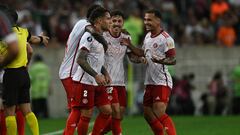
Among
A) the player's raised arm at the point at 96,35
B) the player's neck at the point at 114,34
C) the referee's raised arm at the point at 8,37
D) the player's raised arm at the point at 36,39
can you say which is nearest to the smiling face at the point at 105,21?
the player's raised arm at the point at 96,35

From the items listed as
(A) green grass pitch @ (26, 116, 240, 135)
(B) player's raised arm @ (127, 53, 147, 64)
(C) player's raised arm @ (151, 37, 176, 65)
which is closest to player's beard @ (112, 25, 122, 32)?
(B) player's raised arm @ (127, 53, 147, 64)

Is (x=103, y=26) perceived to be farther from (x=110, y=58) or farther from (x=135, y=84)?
(x=135, y=84)

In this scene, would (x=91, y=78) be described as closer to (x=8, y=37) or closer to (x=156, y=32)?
(x=156, y=32)

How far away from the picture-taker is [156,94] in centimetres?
1564

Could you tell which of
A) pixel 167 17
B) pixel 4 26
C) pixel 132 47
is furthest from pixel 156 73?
pixel 167 17

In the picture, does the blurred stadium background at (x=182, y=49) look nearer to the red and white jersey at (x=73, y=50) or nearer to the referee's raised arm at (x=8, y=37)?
the red and white jersey at (x=73, y=50)

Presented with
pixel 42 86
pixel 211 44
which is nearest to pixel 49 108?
pixel 42 86

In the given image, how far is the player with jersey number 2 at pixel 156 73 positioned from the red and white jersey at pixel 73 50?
0.87 meters

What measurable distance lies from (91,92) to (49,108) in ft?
46.3

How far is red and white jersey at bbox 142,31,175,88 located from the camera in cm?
1552

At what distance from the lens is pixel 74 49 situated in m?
15.6

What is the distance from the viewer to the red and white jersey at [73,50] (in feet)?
51.0

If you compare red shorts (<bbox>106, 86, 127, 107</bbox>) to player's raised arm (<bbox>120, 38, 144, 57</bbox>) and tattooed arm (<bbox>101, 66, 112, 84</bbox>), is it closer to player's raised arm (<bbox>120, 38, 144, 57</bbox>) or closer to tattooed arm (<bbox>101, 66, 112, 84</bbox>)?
player's raised arm (<bbox>120, 38, 144, 57</bbox>)

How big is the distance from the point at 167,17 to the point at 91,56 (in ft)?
51.6
